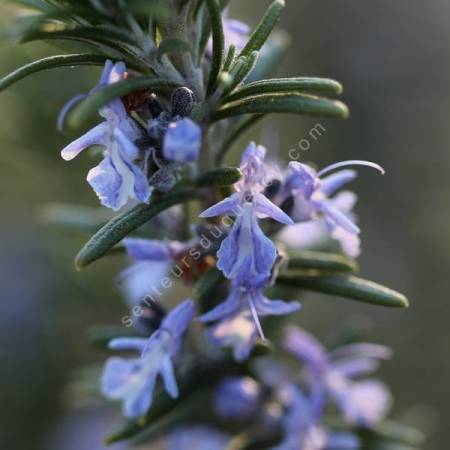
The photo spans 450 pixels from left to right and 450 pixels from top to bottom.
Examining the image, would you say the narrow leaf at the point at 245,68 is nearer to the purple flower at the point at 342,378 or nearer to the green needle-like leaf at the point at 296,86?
the green needle-like leaf at the point at 296,86

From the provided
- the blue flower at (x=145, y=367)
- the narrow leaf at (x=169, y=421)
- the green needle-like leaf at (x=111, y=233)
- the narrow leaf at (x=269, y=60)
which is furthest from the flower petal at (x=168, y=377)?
the narrow leaf at (x=269, y=60)

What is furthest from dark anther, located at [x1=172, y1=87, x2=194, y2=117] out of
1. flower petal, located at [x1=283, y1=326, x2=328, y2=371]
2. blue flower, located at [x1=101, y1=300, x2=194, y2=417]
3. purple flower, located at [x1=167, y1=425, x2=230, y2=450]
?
purple flower, located at [x1=167, y1=425, x2=230, y2=450]

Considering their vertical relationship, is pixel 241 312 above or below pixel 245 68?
below

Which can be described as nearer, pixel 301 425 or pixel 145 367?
pixel 145 367

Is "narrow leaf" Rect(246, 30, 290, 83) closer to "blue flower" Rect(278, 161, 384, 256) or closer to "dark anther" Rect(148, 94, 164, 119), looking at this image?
"blue flower" Rect(278, 161, 384, 256)

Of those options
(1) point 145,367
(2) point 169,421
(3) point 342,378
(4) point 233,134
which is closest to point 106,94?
(4) point 233,134

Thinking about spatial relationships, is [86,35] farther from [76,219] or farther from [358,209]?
[358,209]
